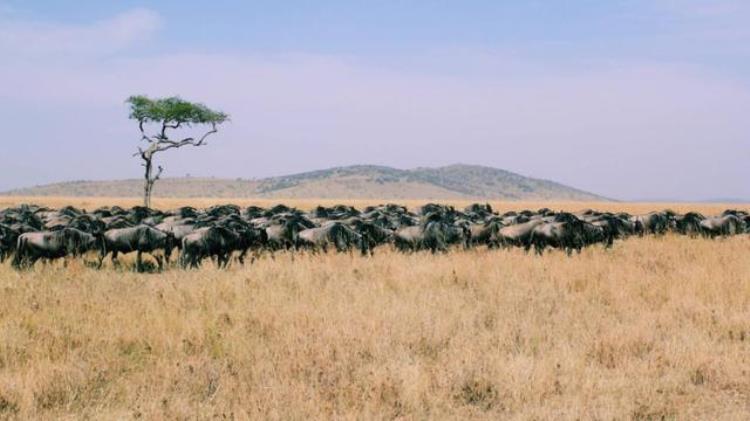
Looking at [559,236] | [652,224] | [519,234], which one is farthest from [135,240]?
[652,224]

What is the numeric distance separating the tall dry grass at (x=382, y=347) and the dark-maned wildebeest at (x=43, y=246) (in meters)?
2.20

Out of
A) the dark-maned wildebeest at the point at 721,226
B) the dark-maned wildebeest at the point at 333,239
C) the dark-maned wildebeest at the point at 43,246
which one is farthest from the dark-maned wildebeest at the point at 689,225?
the dark-maned wildebeest at the point at 43,246

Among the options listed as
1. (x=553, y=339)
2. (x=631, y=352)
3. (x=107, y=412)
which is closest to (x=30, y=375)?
(x=107, y=412)

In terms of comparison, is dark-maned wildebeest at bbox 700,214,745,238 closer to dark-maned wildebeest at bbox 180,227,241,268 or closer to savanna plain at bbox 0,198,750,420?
savanna plain at bbox 0,198,750,420

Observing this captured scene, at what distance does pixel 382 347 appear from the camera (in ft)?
24.9

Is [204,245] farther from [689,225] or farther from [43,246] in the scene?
[689,225]

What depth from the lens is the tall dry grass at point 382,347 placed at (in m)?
5.94

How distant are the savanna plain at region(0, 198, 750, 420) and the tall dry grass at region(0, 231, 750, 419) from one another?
0.03 meters

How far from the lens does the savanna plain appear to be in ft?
19.5

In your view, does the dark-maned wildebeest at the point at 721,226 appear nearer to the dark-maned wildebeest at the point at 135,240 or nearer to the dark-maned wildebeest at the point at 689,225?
the dark-maned wildebeest at the point at 689,225

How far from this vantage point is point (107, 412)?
5656 millimetres

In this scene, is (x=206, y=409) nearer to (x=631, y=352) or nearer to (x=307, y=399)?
(x=307, y=399)

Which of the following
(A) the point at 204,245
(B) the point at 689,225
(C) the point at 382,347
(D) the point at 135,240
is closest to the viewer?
(C) the point at 382,347

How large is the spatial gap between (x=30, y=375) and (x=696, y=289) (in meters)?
10.6
